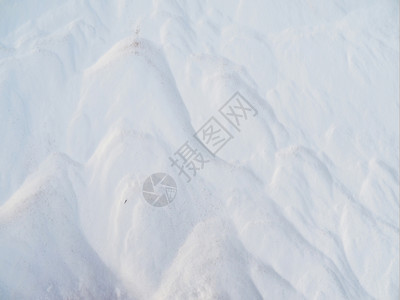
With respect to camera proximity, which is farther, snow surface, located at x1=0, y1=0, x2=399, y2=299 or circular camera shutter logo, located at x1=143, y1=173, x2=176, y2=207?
circular camera shutter logo, located at x1=143, y1=173, x2=176, y2=207

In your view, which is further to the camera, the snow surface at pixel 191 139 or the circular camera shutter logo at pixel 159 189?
the circular camera shutter logo at pixel 159 189

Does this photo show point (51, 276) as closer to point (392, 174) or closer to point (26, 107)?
point (26, 107)

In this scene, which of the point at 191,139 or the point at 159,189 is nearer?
the point at 159,189

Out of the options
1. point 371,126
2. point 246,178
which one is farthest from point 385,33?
point 246,178

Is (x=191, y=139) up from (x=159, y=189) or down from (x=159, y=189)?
up
